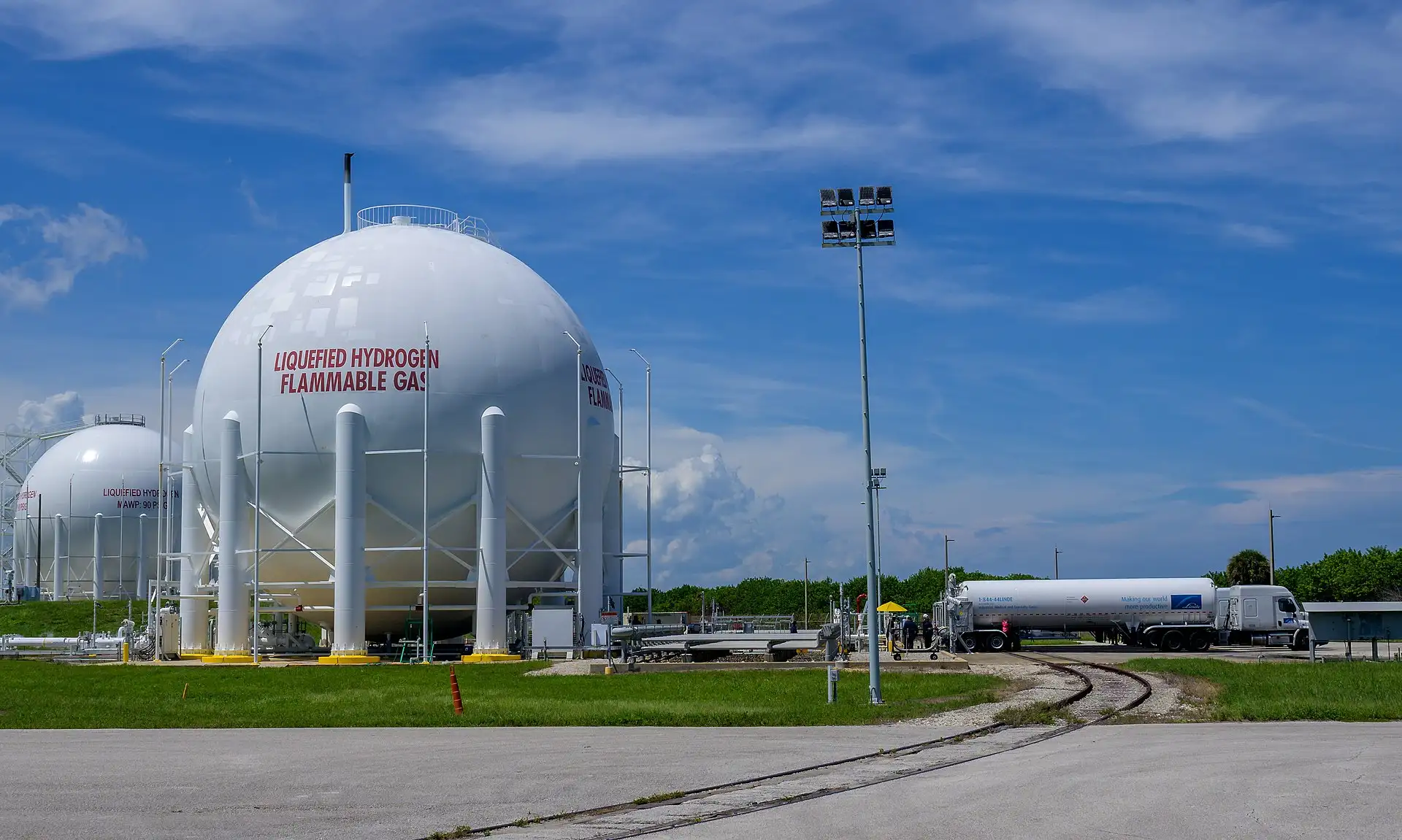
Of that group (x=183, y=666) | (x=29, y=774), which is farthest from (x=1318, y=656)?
(x=29, y=774)

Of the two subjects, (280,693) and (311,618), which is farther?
(311,618)

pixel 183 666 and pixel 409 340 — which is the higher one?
pixel 409 340

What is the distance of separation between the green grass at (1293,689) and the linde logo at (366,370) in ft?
81.7

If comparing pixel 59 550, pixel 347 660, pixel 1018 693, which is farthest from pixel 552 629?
pixel 59 550

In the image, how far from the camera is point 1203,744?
1902 cm

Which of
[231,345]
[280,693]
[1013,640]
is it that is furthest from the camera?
[1013,640]

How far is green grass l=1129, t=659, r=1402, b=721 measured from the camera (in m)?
23.6

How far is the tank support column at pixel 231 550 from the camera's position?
4578 centimetres

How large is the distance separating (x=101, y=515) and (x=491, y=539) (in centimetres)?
4778

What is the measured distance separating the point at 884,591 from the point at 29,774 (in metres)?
91.7

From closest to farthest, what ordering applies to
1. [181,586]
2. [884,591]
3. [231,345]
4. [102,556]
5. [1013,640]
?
[231,345] < [181,586] < [1013,640] < [102,556] < [884,591]

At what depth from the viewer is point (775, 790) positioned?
14992 millimetres

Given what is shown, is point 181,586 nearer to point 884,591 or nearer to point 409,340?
point 409,340

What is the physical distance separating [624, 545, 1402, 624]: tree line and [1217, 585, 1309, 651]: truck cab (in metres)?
8.79
